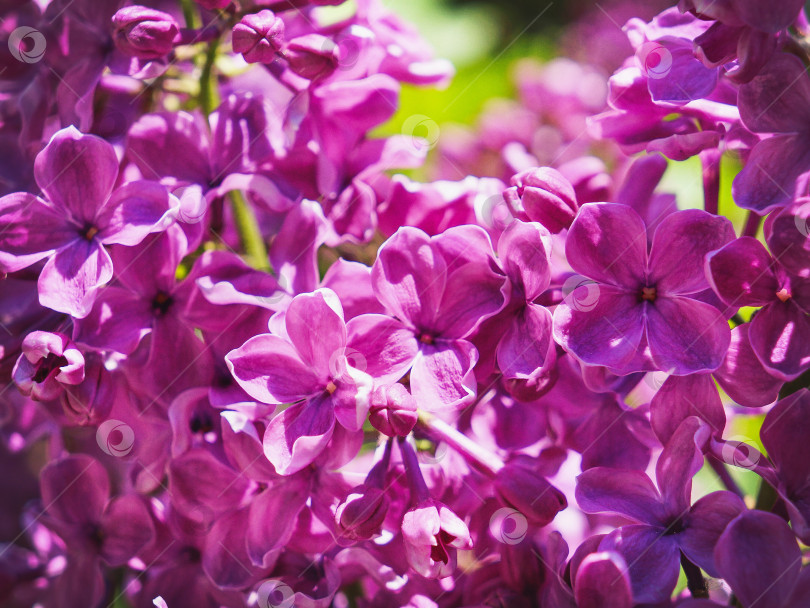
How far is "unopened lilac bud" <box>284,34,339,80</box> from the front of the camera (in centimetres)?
67

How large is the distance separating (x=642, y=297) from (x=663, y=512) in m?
0.16

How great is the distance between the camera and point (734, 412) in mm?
793

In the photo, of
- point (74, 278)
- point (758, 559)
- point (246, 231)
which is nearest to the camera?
point (758, 559)

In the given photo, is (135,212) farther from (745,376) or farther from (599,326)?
(745,376)

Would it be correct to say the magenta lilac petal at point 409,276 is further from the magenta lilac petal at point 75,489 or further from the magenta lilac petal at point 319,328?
the magenta lilac petal at point 75,489

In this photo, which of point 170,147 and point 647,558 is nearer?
point 647,558

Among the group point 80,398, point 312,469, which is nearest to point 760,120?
point 312,469

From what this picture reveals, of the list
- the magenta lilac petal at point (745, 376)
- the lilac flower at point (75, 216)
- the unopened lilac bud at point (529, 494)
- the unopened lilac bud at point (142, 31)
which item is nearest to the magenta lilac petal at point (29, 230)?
the lilac flower at point (75, 216)

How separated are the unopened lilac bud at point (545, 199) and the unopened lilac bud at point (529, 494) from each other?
186 mm

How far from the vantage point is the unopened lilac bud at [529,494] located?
60cm

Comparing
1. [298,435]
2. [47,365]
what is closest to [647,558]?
[298,435]

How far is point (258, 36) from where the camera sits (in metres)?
0.65

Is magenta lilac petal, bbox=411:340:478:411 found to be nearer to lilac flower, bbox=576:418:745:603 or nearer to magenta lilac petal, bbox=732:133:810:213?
lilac flower, bbox=576:418:745:603

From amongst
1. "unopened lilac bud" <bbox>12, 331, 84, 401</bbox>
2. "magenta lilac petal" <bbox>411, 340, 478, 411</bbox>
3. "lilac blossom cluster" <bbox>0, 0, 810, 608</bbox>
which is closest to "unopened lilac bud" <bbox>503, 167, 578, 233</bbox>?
"lilac blossom cluster" <bbox>0, 0, 810, 608</bbox>
